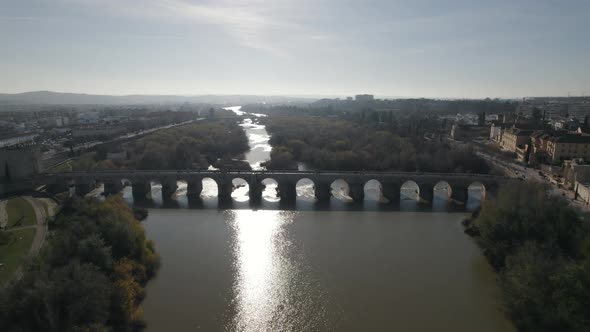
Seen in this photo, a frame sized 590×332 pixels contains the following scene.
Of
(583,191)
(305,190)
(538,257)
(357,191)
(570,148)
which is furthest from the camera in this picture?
(570,148)

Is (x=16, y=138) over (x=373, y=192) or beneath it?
over

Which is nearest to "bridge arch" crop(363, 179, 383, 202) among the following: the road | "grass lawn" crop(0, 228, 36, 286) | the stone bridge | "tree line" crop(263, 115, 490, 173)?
the stone bridge

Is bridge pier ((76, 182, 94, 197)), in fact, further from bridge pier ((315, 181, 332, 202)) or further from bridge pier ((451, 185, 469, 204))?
bridge pier ((451, 185, 469, 204))

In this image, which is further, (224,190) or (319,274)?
(224,190)

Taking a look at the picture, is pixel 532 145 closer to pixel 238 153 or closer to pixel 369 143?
pixel 369 143

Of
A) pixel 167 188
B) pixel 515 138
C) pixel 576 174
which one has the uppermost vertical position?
pixel 515 138

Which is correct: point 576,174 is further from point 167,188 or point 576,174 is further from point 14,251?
point 14,251

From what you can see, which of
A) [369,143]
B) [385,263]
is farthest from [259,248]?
[369,143]

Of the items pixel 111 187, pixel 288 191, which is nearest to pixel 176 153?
pixel 111 187
